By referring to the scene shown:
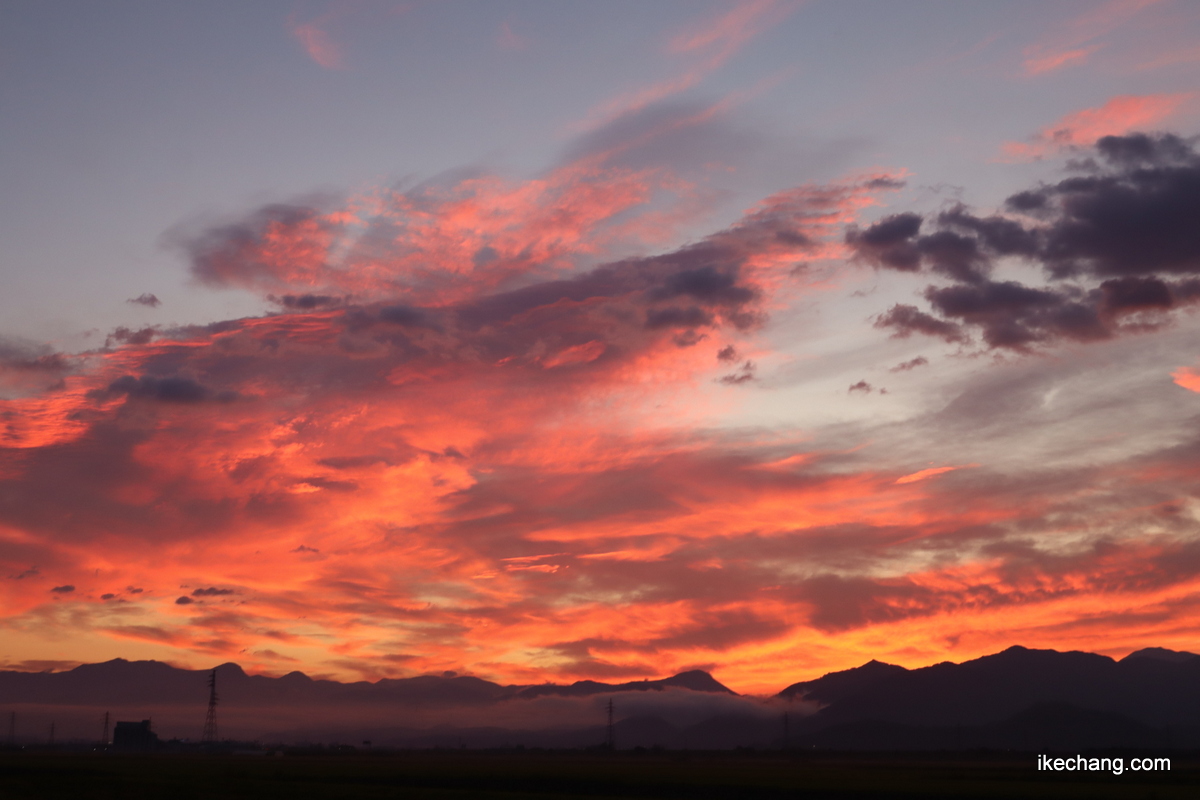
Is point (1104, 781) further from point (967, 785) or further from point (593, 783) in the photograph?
point (593, 783)

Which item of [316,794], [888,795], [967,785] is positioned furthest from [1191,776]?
[316,794]

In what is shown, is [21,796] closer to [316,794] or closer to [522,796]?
[316,794]

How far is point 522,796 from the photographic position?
110 metres

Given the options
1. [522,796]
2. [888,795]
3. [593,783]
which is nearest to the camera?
[522,796]

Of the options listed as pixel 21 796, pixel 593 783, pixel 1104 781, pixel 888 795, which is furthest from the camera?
pixel 1104 781

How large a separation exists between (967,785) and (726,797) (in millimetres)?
38234

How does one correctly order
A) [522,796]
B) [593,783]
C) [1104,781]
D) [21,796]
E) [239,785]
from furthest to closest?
[1104,781]
[593,783]
[239,785]
[522,796]
[21,796]

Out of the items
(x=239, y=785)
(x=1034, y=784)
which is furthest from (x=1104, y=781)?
(x=239, y=785)

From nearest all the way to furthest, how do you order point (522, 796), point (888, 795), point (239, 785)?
point (522, 796)
point (888, 795)
point (239, 785)

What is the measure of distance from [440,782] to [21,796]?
64.8 m

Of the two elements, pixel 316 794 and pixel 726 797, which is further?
pixel 726 797

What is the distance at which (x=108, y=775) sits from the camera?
500 ft

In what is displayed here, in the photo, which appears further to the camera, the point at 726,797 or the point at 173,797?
the point at 726,797

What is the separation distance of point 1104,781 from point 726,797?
69.8m
